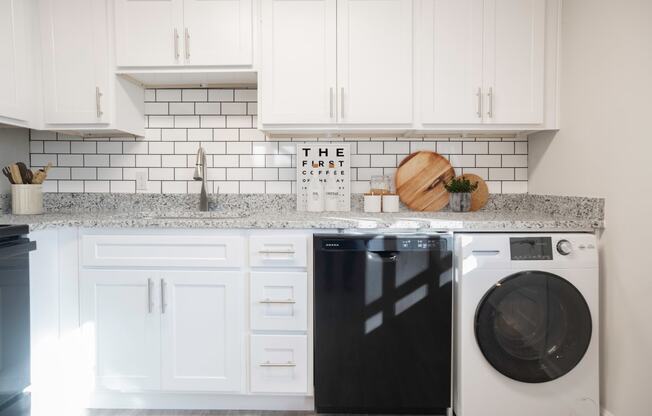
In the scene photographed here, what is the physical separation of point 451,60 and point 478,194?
0.82m

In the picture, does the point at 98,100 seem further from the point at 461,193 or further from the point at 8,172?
the point at 461,193

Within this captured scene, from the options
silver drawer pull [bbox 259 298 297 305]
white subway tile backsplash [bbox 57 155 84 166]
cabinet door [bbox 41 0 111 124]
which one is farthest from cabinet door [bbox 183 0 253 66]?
silver drawer pull [bbox 259 298 297 305]

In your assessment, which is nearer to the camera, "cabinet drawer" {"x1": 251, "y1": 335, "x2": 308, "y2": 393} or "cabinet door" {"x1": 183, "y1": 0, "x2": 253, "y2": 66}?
"cabinet drawer" {"x1": 251, "y1": 335, "x2": 308, "y2": 393}

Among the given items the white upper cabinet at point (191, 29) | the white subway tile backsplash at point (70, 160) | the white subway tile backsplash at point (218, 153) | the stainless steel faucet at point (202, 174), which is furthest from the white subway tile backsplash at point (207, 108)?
the white subway tile backsplash at point (70, 160)

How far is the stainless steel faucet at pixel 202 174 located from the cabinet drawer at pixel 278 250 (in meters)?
0.69

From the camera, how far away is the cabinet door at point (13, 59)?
1.98 metres

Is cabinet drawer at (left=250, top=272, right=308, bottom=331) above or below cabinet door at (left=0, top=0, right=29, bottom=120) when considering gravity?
below

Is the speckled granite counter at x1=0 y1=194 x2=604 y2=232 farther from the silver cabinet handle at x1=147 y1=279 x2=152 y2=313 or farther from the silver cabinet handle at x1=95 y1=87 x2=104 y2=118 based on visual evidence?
the silver cabinet handle at x1=95 y1=87 x2=104 y2=118

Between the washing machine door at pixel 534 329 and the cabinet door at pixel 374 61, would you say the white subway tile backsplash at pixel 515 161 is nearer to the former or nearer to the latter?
the cabinet door at pixel 374 61

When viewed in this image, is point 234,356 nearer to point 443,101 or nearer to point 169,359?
point 169,359

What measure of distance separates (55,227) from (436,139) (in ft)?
6.90

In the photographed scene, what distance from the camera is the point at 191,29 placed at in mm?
2150

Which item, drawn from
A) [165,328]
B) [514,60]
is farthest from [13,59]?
[514,60]

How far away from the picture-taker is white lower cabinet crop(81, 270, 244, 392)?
6.17 feet
